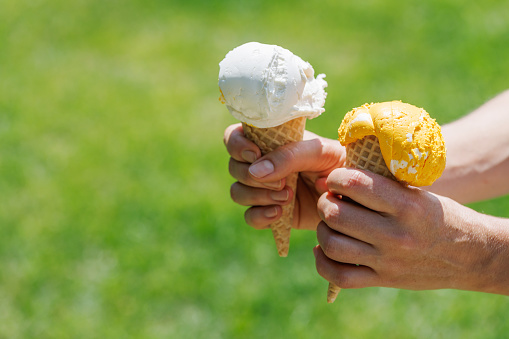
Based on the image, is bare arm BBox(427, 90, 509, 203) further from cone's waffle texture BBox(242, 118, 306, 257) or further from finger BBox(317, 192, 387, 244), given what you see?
finger BBox(317, 192, 387, 244)

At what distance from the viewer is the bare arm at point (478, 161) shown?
8.41ft

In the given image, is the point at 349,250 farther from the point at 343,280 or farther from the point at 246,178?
the point at 246,178

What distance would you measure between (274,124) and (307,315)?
7.26 feet

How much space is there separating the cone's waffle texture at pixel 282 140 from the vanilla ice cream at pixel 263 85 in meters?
0.15

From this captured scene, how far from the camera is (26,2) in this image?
7.44 m

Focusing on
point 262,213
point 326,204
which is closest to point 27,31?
point 262,213

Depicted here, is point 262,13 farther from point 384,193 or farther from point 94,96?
point 384,193

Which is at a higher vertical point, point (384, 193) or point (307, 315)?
point (384, 193)

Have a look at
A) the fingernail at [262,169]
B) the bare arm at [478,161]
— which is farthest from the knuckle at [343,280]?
the bare arm at [478,161]

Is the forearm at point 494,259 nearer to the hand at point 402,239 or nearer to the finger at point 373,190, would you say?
the hand at point 402,239

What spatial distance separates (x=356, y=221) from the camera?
181 cm

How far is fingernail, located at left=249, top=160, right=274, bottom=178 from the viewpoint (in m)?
2.12

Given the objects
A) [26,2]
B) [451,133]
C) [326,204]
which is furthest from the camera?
[26,2]

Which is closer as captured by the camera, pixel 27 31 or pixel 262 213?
pixel 262 213
